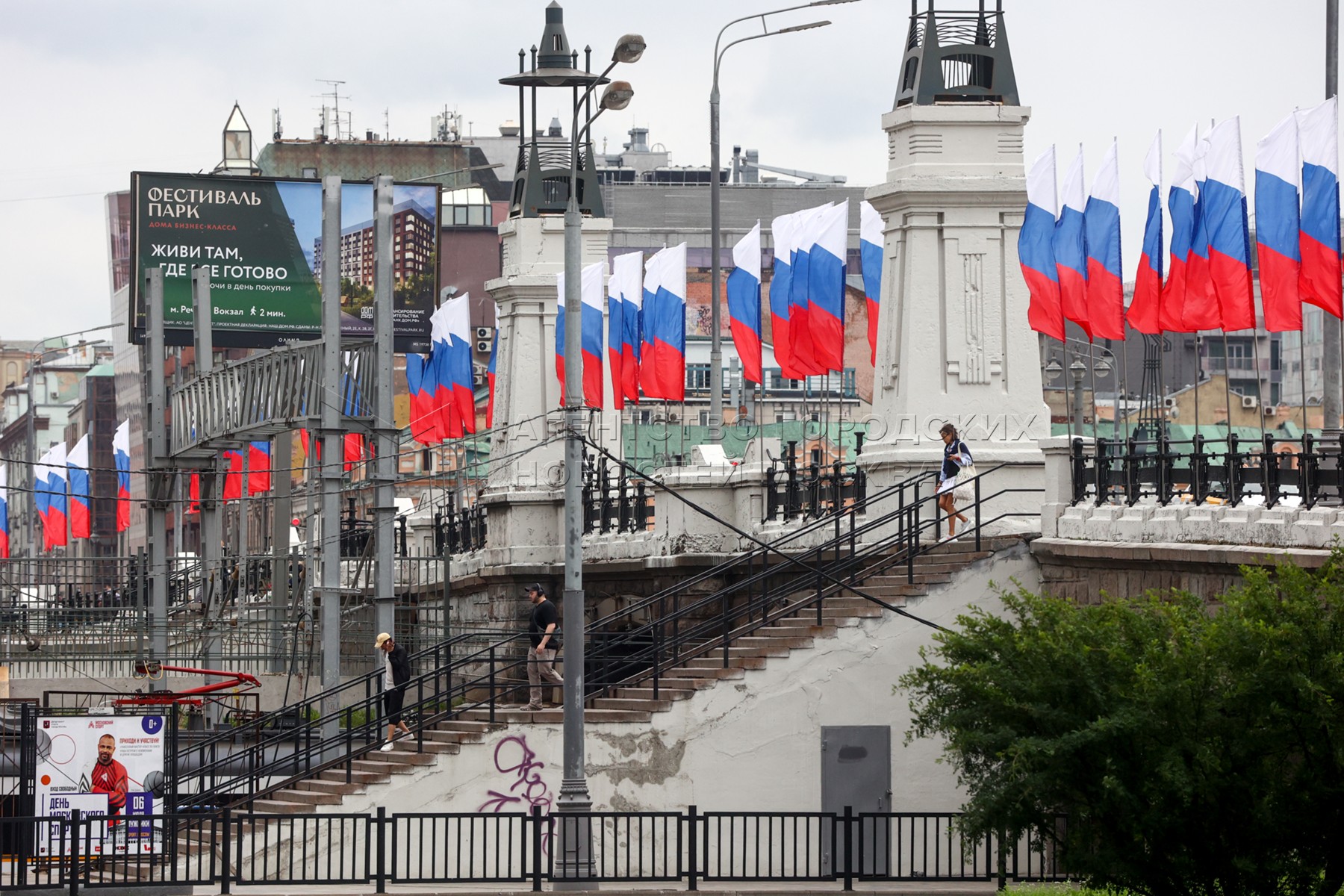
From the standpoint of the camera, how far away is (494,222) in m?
108

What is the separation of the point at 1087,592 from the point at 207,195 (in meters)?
32.8

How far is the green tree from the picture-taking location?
60.5 ft

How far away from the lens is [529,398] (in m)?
43.0

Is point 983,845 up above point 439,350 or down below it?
below

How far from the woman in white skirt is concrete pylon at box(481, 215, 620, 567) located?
13755 millimetres

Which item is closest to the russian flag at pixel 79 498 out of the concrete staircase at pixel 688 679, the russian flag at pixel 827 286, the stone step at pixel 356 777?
the russian flag at pixel 827 286

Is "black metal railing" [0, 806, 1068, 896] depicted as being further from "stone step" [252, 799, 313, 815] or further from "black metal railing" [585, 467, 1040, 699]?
"black metal railing" [585, 467, 1040, 699]

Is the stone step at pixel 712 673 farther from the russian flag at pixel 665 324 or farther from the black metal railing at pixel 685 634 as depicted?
the russian flag at pixel 665 324

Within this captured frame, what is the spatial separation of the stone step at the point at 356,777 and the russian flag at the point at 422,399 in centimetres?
1896

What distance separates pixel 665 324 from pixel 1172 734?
842 inches

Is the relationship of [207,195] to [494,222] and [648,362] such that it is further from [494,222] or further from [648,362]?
[494,222]

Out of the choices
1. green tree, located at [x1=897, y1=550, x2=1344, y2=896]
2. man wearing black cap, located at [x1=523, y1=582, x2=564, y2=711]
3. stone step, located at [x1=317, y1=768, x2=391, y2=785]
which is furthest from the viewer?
man wearing black cap, located at [x1=523, y1=582, x2=564, y2=711]

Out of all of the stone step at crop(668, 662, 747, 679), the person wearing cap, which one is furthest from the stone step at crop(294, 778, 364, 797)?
the stone step at crop(668, 662, 747, 679)

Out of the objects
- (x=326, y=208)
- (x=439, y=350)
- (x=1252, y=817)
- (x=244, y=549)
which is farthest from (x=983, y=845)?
(x=439, y=350)
